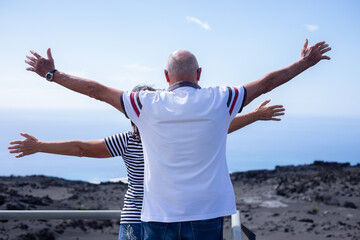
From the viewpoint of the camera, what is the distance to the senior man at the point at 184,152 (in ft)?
6.56

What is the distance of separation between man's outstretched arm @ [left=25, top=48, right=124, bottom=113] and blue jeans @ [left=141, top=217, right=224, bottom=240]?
1.98 feet

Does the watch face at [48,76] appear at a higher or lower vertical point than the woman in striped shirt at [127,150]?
higher

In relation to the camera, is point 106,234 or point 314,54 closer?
point 314,54

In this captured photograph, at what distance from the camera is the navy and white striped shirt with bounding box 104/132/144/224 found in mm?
2512

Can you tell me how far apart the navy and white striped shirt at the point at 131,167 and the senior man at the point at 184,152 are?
392 millimetres

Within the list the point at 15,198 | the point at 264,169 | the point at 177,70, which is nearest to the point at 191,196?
the point at 177,70

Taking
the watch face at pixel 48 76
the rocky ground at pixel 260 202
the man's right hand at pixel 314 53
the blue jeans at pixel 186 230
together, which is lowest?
the rocky ground at pixel 260 202

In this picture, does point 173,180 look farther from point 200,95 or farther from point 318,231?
point 318,231

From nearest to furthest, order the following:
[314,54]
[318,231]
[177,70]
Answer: [177,70]
[314,54]
[318,231]

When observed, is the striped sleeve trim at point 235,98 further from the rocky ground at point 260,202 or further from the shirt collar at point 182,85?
the rocky ground at point 260,202

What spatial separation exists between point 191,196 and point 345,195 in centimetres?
1549

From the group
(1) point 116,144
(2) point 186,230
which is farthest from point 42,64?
(2) point 186,230

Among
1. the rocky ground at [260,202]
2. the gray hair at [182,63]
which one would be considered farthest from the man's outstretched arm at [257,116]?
the rocky ground at [260,202]

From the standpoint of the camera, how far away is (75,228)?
A: 12.2 meters
